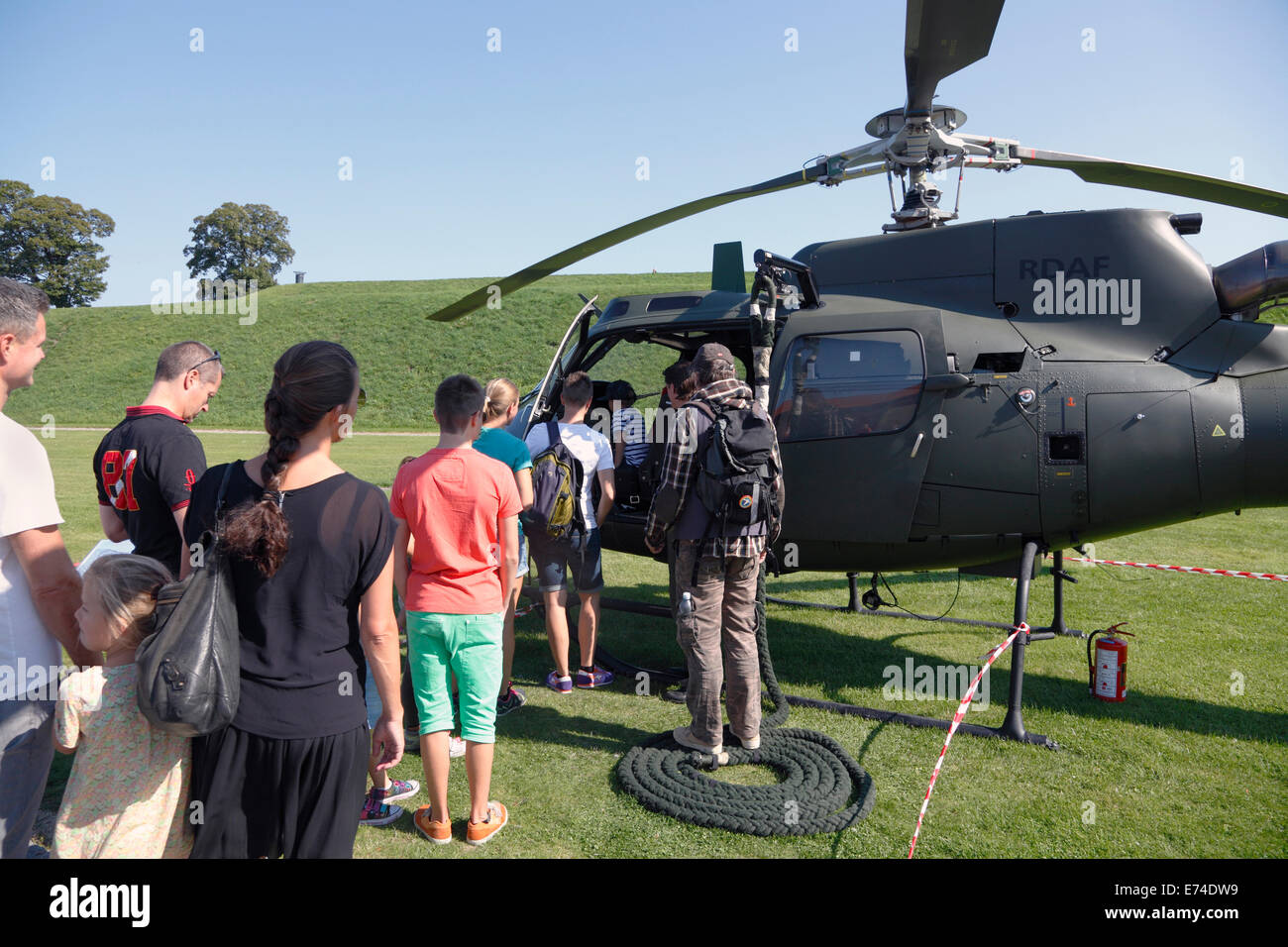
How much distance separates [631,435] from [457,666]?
3454mm

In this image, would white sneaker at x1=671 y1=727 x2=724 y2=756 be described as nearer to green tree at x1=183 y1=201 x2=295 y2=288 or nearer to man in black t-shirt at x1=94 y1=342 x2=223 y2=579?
man in black t-shirt at x1=94 y1=342 x2=223 y2=579

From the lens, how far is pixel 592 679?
5492 millimetres

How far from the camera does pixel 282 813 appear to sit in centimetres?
220

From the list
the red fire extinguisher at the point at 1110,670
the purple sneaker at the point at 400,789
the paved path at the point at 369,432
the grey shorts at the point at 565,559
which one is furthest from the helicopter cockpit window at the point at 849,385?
the paved path at the point at 369,432

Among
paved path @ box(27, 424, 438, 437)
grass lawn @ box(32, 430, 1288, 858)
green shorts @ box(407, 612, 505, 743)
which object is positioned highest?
paved path @ box(27, 424, 438, 437)

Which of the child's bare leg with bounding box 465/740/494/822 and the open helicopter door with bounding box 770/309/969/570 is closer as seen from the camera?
the child's bare leg with bounding box 465/740/494/822

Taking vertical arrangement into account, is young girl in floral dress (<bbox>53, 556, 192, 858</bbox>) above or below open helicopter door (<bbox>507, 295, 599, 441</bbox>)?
below

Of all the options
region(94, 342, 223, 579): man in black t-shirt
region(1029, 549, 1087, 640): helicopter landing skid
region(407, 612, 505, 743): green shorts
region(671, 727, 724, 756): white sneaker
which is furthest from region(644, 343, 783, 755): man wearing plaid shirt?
region(1029, 549, 1087, 640): helicopter landing skid

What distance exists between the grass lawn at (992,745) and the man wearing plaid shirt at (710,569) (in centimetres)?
50

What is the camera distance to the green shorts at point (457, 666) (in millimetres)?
3312

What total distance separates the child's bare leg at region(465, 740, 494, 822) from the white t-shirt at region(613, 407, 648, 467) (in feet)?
10.9

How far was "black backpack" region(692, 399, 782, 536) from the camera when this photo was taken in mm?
3914

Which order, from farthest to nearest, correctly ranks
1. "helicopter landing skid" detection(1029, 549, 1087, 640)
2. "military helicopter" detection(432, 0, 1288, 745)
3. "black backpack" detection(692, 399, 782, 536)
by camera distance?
"helicopter landing skid" detection(1029, 549, 1087, 640)
"military helicopter" detection(432, 0, 1288, 745)
"black backpack" detection(692, 399, 782, 536)

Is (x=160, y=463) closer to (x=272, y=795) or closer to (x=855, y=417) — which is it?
(x=272, y=795)
